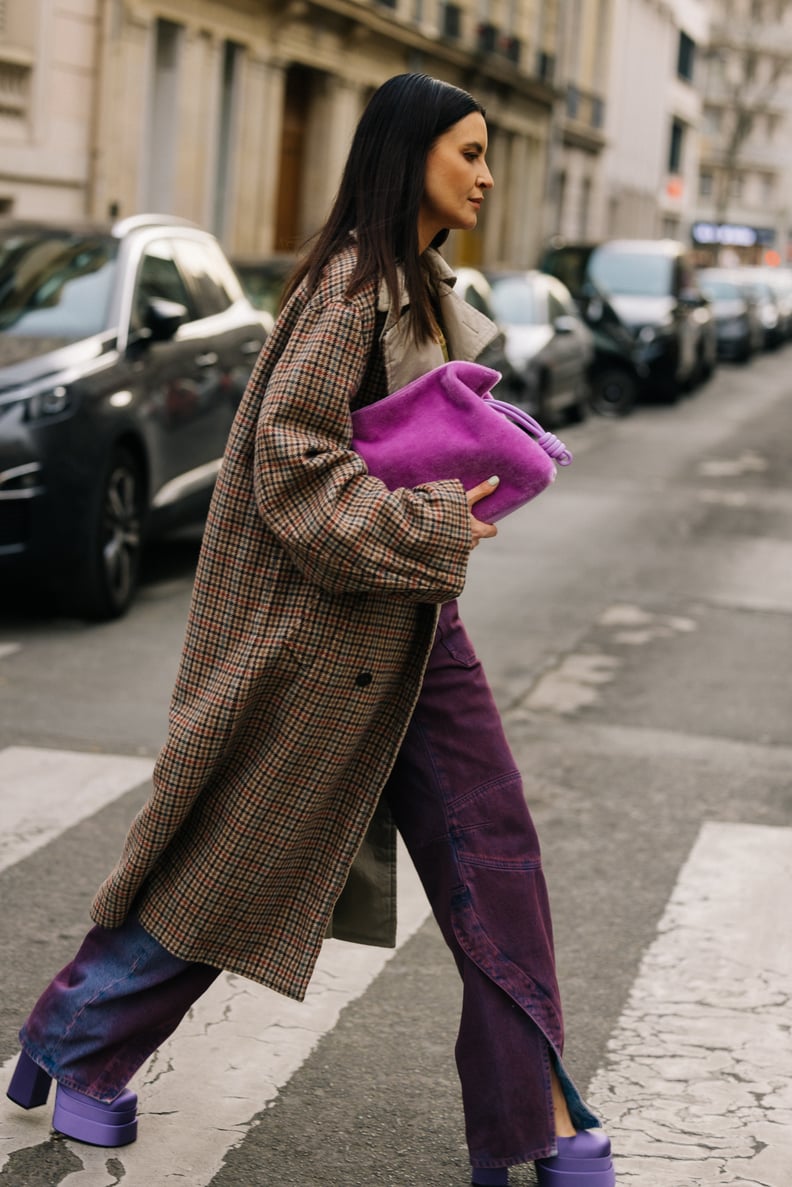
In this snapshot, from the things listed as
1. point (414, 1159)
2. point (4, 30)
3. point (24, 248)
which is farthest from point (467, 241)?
point (414, 1159)

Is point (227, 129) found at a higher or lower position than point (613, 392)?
higher

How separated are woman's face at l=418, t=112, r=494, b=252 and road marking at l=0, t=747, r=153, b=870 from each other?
2.64m

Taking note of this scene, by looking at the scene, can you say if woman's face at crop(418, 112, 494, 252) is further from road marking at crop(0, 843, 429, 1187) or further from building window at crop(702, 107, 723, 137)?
building window at crop(702, 107, 723, 137)

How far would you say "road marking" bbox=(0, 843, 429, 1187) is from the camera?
3475 mm

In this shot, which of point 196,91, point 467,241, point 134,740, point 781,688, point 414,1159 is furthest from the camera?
point 467,241

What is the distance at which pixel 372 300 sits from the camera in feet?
10.3

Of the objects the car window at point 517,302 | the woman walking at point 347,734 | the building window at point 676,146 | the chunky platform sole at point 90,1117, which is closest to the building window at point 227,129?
the car window at point 517,302

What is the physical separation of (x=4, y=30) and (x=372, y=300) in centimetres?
1899

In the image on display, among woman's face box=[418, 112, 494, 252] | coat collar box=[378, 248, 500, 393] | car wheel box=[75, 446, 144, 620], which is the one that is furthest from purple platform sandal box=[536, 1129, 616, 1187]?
car wheel box=[75, 446, 144, 620]

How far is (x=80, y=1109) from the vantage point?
11.4 feet

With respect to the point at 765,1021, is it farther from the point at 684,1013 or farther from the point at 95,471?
the point at 95,471

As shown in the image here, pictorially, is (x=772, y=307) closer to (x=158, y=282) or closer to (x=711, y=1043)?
(x=158, y=282)

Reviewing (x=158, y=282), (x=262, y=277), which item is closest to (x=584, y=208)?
(x=262, y=277)

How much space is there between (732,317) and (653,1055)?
32.1m
